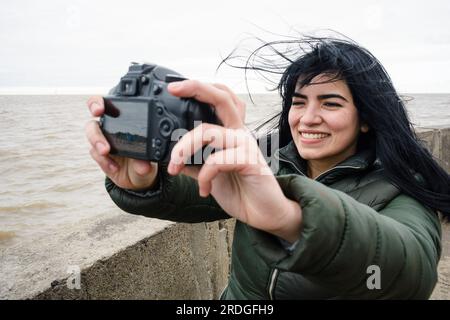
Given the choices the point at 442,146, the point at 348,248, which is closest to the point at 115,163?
the point at 348,248

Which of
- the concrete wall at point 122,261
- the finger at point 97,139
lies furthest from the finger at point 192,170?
the concrete wall at point 122,261

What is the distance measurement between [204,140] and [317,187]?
0.31 meters

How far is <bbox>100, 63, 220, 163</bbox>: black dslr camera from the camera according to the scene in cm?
99

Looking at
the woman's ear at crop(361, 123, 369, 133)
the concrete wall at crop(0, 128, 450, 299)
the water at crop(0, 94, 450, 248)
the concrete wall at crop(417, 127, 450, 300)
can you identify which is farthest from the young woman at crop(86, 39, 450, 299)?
the concrete wall at crop(417, 127, 450, 300)

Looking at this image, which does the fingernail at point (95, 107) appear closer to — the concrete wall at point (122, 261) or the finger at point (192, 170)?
the finger at point (192, 170)

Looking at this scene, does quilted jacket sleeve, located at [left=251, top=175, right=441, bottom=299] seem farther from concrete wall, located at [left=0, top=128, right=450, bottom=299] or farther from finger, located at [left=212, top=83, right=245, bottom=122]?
concrete wall, located at [left=0, top=128, right=450, bottom=299]

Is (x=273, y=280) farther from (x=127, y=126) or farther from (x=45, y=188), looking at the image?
(x=45, y=188)

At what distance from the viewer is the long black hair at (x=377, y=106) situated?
1561 mm

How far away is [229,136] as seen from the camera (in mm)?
873

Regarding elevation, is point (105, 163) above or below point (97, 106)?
below

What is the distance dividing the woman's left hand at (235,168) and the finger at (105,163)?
1.28 feet

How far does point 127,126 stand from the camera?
3.71 feet

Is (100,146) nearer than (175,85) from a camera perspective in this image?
No
